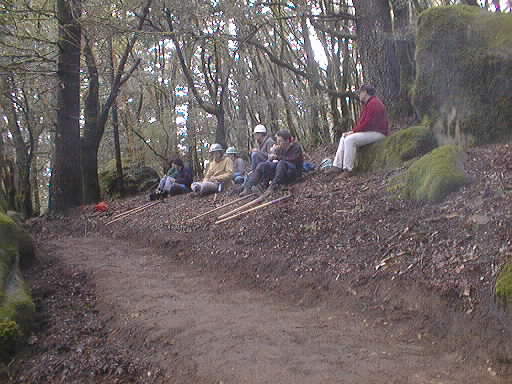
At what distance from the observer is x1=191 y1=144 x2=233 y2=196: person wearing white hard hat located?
1106 cm

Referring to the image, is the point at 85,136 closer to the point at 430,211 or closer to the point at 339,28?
the point at 339,28

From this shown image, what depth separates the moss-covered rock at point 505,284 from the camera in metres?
3.42

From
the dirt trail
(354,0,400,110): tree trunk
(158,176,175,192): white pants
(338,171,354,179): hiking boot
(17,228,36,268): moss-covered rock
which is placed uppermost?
(354,0,400,110): tree trunk

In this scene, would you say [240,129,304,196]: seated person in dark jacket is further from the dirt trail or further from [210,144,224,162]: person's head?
the dirt trail

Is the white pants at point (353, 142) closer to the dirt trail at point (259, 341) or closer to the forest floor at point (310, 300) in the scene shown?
the forest floor at point (310, 300)

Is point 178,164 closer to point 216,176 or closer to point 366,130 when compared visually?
point 216,176

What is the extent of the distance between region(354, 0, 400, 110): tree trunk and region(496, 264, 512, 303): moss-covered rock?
6.29 m

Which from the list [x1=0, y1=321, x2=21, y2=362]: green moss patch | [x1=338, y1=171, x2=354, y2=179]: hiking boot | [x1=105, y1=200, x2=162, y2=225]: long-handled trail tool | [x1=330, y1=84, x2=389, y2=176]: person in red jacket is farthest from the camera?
[x1=105, y1=200, x2=162, y2=225]: long-handled trail tool

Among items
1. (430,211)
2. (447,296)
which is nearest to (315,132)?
(430,211)

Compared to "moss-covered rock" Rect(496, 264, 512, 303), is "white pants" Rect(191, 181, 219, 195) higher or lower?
higher

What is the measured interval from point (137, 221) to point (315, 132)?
21.5 feet

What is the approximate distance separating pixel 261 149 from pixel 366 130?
2881 millimetres

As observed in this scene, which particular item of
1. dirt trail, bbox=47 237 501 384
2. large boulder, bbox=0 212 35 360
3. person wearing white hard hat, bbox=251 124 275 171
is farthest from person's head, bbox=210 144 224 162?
dirt trail, bbox=47 237 501 384

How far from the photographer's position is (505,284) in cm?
349
